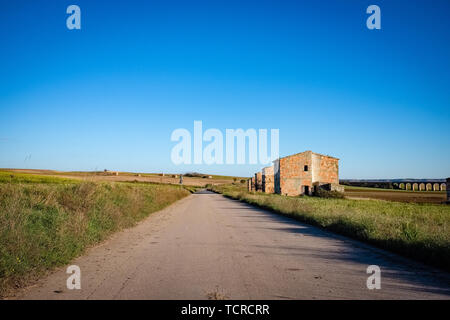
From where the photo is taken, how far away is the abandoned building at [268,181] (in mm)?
60531

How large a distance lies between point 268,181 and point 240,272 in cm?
5535

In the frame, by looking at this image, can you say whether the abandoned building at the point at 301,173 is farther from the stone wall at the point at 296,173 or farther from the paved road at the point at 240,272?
the paved road at the point at 240,272

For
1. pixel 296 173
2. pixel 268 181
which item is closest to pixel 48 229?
pixel 296 173

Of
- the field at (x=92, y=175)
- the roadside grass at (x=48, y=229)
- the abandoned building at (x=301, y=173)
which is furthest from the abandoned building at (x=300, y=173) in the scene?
the roadside grass at (x=48, y=229)

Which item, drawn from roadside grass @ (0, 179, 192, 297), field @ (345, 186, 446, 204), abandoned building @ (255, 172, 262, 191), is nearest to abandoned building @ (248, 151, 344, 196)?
field @ (345, 186, 446, 204)

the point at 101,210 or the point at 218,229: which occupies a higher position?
the point at 101,210

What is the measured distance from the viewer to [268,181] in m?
60.7

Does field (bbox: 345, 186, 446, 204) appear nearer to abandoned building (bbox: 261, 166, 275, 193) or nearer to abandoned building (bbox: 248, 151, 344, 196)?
abandoned building (bbox: 248, 151, 344, 196)

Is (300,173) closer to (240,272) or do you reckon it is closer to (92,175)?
(92,175)

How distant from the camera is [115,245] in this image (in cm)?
896

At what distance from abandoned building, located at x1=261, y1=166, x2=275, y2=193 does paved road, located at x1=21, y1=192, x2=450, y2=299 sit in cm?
5084
